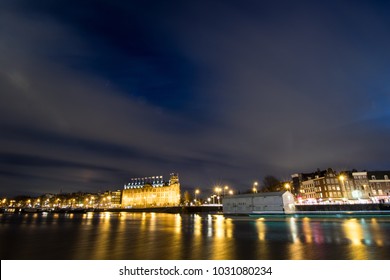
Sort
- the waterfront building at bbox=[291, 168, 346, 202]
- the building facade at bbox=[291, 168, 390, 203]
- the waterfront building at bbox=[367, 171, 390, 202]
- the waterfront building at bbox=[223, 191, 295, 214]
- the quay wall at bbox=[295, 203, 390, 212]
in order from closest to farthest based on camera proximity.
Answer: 1. the quay wall at bbox=[295, 203, 390, 212]
2. the waterfront building at bbox=[223, 191, 295, 214]
3. the waterfront building at bbox=[367, 171, 390, 202]
4. the building facade at bbox=[291, 168, 390, 203]
5. the waterfront building at bbox=[291, 168, 346, 202]

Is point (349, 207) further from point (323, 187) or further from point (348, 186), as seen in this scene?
point (323, 187)

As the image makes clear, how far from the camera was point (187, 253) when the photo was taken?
16359mm

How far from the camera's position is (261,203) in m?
73.1

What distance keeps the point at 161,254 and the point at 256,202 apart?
63226 mm

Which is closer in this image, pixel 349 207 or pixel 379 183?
Answer: pixel 349 207

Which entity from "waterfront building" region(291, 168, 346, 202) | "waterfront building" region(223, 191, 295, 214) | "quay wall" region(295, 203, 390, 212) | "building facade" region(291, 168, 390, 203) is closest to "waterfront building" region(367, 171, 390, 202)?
"building facade" region(291, 168, 390, 203)

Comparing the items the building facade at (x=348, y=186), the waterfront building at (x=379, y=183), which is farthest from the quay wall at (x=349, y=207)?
the waterfront building at (x=379, y=183)

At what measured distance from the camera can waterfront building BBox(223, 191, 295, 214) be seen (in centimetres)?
6849

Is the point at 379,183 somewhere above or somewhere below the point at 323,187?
above

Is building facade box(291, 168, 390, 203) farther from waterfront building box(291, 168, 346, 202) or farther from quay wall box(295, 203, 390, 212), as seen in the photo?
quay wall box(295, 203, 390, 212)

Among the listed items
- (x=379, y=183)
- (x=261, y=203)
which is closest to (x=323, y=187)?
(x=379, y=183)
